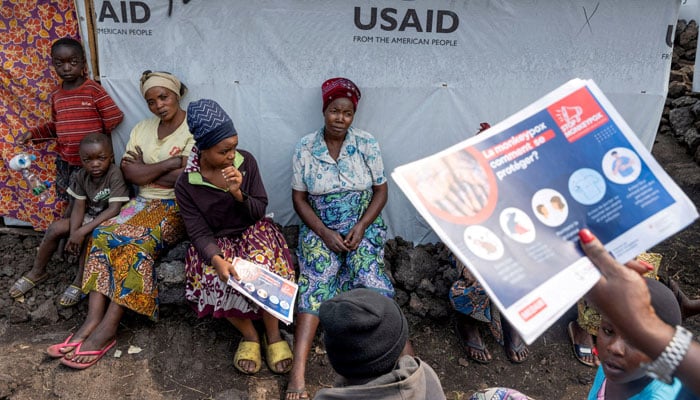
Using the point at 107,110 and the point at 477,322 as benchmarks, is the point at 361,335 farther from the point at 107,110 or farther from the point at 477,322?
the point at 107,110

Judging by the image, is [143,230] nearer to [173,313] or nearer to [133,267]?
[133,267]

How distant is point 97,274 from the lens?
382 centimetres

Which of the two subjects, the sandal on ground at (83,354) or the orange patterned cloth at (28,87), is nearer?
the sandal on ground at (83,354)

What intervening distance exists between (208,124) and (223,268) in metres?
0.89

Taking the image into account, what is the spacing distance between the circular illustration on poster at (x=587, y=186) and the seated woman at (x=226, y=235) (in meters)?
2.12

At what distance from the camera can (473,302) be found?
3832mm

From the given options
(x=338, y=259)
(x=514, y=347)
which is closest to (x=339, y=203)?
(x=338, y=259)

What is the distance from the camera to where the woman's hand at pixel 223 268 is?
3.36m

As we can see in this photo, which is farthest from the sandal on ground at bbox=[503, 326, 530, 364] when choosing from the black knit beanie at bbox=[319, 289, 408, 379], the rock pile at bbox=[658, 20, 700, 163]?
the rock pile at bbox=[658, 20, 700, 163]

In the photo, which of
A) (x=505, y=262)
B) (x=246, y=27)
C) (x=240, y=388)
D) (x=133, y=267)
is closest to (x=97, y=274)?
(x=133, y=267)

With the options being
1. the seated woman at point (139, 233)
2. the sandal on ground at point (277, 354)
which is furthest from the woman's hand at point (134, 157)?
the sandal on ground at point (277, 354)

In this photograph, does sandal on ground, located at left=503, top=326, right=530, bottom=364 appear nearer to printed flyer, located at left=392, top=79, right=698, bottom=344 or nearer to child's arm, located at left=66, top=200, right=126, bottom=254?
printed flyer, located at left=392, top=79, right=698, bottom=344

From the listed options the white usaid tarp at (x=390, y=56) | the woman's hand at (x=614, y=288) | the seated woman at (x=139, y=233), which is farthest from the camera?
the white usaid tarp at (x=390, y=56)

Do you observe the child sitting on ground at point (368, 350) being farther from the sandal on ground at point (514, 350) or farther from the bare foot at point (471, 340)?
the sandal on ground at point (514, 350)
